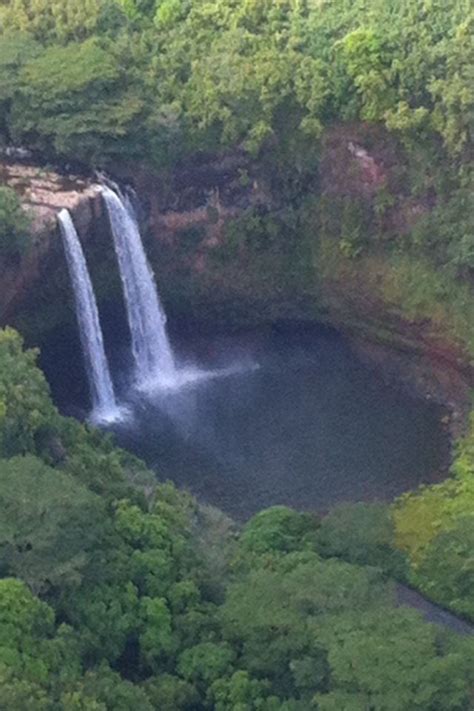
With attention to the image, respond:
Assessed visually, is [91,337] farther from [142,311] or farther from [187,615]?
[187,615]

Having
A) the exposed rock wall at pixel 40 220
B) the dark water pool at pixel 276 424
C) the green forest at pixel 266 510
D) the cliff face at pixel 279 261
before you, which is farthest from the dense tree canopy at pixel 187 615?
the cliff face at pixel 279 261

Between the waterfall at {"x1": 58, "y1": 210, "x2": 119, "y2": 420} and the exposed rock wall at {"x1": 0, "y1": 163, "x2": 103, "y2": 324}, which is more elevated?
the exposed rock wall at {"x1": 0, "y1": 163, "x2": 103, "y2": 324}

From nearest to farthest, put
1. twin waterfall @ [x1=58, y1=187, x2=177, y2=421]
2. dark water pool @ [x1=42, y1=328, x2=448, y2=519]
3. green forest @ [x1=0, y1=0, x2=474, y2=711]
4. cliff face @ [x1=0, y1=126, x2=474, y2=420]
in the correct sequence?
green forest @ [x1=0, y1=0, x2=474, y2=711]
dark water pool @ [x1=42, y1=328, x2=448, y2=519]
twin waterfall @ [x1=58, y1=187, x2=177, y2=421]
cliff face @ [x1=0, y1=126, x2=474, y2=420]

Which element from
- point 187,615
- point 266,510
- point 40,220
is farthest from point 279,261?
point 187,615

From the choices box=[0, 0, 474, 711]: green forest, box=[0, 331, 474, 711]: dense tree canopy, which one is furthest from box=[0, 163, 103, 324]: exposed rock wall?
box=[0, 331, 474, 711]: dense tree canopy

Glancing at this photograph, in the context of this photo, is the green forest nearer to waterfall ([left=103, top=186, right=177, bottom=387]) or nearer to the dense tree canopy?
the dense tree canopy

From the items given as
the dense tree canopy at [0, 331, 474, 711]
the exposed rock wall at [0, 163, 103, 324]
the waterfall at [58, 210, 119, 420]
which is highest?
the exposed rock wall at [0, 163, 103, 324]

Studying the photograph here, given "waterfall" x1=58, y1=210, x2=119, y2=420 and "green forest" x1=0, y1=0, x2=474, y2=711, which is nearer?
"green forest" x1=0, y1=0, x2=474, y2=711

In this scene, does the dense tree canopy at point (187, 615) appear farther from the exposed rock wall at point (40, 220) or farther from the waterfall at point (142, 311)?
the waterfall at point (142, 311)
